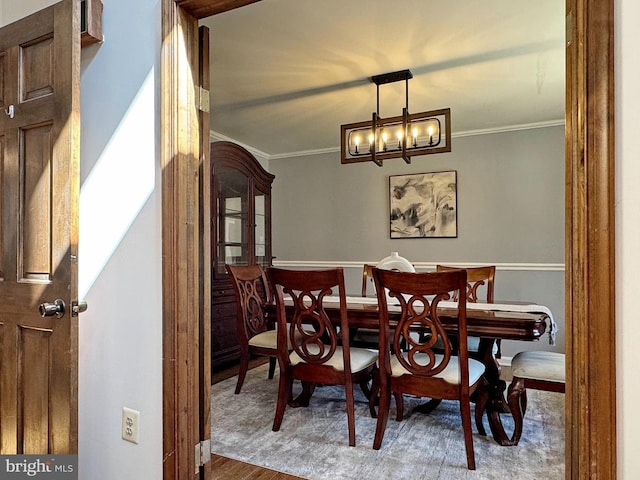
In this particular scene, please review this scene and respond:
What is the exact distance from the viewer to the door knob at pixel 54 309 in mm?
1469

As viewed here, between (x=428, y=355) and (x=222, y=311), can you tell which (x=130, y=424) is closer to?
(x=428, y=355)

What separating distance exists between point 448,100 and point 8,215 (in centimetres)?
320

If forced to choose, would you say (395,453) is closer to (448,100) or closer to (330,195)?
(448,100)

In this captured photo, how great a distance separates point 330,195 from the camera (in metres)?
5.12

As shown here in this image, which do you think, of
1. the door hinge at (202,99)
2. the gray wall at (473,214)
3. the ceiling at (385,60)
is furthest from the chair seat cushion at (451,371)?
the gray wall at (473,214)

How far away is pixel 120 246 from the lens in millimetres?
1666

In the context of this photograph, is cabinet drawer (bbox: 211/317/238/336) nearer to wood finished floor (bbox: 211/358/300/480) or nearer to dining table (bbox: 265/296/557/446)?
dining table (bbox: 265/296/557/446)

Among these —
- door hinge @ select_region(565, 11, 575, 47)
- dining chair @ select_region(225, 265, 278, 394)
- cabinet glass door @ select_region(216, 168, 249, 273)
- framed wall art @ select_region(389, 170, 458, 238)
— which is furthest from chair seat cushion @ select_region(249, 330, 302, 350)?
door hinge @ select_region(565, 11, 575, 47)

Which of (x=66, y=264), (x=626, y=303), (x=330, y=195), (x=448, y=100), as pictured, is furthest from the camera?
(x=330, y=195)

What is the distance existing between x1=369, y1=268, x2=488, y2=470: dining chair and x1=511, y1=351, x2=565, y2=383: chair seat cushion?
0.20 meters

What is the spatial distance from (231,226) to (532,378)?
294cm

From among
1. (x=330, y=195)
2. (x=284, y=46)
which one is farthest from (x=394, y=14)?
(x=330, y=195)

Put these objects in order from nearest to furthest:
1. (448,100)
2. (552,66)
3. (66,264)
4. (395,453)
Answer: (66,264), (395,453), (552,66), (448,100)

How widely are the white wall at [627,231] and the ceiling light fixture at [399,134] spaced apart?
1.67m
